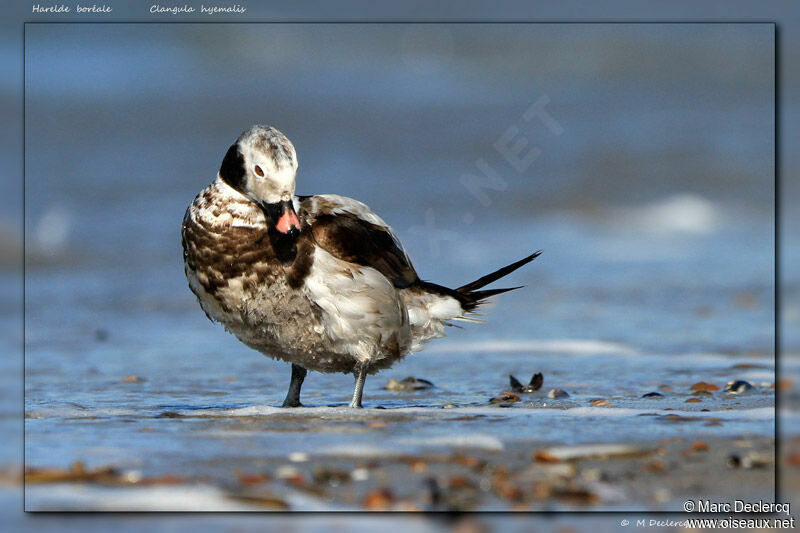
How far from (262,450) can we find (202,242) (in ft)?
5.01

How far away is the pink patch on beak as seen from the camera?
486cm

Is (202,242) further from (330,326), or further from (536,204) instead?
(536,204)

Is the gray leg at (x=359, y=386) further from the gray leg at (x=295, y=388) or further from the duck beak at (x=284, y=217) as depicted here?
the duck beak at (x=284, y=217)

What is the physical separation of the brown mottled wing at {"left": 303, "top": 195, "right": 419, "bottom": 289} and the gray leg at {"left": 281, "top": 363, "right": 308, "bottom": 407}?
0.70m

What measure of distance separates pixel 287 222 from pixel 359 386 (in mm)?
995

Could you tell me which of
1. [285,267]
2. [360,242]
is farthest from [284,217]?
[360,242]

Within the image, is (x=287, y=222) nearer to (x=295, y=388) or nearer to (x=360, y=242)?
(x=360, y=242)

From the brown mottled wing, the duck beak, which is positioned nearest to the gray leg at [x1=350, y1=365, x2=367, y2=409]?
the brown mottled wing

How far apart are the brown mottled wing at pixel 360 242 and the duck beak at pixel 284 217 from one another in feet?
0.87

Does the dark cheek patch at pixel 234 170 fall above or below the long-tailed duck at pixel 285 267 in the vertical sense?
above

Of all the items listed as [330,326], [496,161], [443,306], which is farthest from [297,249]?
[496,161]

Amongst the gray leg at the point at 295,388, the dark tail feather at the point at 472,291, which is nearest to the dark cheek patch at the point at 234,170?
the gray leg at the point at 295,388

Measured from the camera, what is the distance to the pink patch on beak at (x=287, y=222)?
16.0 feet

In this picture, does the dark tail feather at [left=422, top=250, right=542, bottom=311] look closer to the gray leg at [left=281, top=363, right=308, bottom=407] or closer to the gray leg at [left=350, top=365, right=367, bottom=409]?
the gray leg at [left=350, top=365, right=367, bottom=409]
